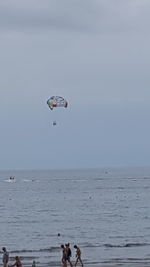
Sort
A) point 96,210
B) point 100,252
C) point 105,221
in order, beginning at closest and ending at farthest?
point 100,252, point 105,221, point 96,210

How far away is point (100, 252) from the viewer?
4528 cm

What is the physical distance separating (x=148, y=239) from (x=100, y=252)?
926 cm

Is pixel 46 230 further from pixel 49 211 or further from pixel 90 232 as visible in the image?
pixel 49 211

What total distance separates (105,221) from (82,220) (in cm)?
390

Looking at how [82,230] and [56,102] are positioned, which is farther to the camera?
[82,230]

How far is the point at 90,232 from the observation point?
61.0 m

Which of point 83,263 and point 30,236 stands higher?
point 30,236

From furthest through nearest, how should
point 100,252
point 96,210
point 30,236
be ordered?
point 96,210, point 30,236, point 100,252

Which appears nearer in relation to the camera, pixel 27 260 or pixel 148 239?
pixel 27 260

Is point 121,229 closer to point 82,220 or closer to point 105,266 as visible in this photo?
point 82,220

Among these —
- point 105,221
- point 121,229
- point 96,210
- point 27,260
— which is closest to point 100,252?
point 27,260

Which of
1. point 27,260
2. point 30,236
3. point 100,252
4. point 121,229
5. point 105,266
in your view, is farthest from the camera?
point 121,229

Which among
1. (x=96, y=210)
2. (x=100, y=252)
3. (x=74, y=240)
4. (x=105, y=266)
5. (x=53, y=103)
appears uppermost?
(x=96, y=210)

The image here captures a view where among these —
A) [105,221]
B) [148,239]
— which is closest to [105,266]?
[148,239]
